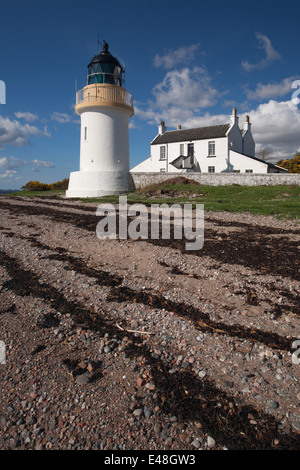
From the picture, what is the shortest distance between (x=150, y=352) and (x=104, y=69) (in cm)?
2689

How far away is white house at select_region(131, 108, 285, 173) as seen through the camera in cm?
3231

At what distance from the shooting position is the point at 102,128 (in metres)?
25.2

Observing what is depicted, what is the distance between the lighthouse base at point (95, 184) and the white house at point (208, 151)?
11.9 metres

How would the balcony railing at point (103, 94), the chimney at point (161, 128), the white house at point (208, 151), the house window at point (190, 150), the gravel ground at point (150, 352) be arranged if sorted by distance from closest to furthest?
the gravel ground at point (150, 352)
the balcony railing at point (103, 94)
the white house at point (208, 151)
the house window at point (190, 150)
the chimney at point (161, 128)

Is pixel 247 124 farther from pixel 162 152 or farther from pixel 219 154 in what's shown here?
pixel 162 152

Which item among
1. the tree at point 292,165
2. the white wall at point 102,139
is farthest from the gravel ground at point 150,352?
the tree at point 292,165

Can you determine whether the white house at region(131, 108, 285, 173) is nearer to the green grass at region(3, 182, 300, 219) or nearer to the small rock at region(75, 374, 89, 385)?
the green grass at region(3, 182, 300, 219)

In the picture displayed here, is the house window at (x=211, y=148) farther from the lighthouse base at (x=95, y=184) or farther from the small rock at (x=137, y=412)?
the small rock at (x=137, y=412)

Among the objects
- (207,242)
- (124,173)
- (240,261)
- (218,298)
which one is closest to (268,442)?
(218,298)

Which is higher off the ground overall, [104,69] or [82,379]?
[104,69]

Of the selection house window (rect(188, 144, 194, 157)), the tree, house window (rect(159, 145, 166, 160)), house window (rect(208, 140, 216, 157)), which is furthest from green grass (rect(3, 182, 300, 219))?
the tree

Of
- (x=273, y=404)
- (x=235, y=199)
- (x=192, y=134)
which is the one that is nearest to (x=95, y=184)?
(x=235, y=199)

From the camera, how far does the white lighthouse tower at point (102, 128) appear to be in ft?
80.9
